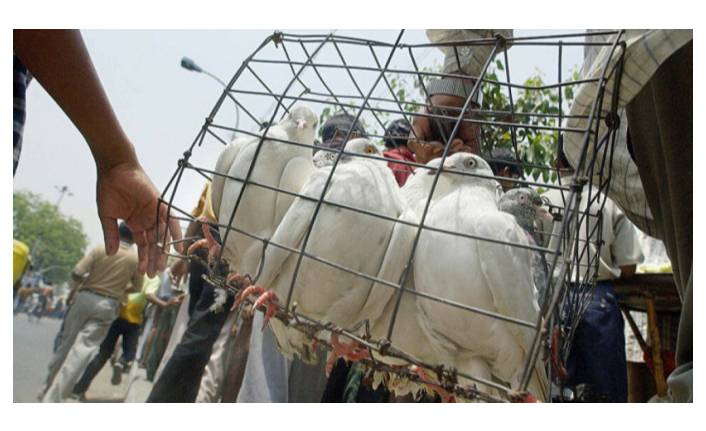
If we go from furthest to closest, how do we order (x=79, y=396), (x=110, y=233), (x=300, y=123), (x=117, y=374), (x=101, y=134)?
(x=117, y=374) < (x=79, y=396) < (x=300, y=123) < (x=110, y=233) < (x=101, y=134)

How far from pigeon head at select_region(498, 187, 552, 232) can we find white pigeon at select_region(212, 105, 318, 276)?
0.42m

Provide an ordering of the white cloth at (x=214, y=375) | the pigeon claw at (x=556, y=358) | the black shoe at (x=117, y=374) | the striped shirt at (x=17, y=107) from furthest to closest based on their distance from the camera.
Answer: the black shoe at (x=117, y=374) → the white cloth at (x=214, y=375) → the pigeon claw at (x=556, y=358) → the striped shirt at (x=17, y=107)

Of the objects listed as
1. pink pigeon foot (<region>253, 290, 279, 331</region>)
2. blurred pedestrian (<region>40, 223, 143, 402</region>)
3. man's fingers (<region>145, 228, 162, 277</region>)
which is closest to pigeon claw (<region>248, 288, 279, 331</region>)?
pink pigeon foot (<region>253, 290, 279, 331</region>)

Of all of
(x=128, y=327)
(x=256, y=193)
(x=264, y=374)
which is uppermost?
(x=256, y=193)

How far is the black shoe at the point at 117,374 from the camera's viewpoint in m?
5.99

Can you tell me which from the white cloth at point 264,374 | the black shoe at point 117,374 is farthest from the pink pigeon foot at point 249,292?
the black shoe at point 117,374

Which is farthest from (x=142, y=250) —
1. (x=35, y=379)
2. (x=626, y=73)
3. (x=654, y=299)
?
(x=35, y=379)

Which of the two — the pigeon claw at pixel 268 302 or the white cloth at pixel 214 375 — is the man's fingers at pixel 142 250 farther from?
the white cloth at pixel 214 375

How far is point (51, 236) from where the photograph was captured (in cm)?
2427

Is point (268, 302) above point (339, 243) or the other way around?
the other way around

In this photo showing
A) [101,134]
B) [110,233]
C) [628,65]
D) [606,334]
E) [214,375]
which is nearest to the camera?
[628,65]

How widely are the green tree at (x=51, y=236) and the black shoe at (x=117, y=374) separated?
52.2 ft

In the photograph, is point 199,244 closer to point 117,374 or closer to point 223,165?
point 223,165

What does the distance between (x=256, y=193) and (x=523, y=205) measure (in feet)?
1.84
